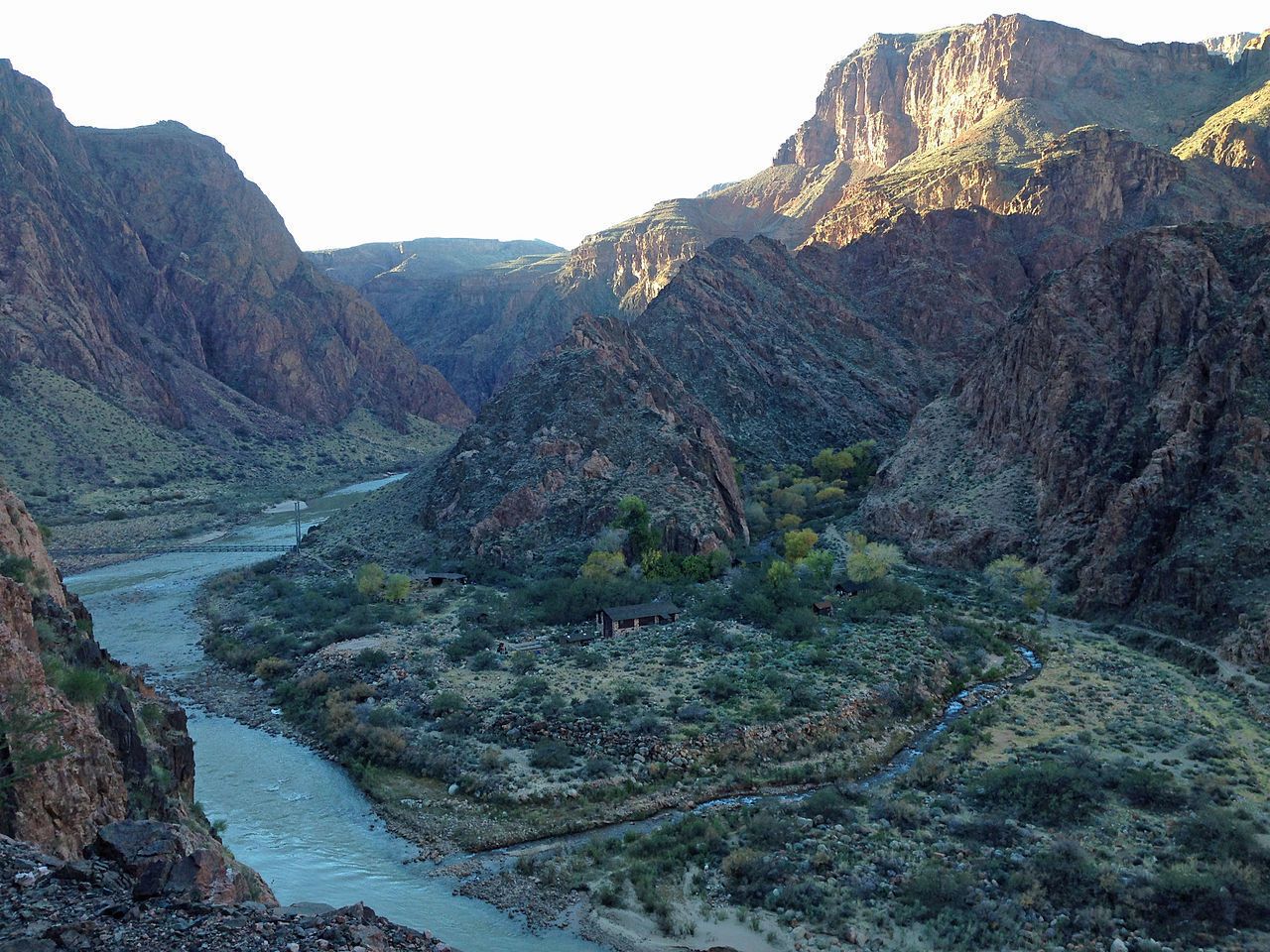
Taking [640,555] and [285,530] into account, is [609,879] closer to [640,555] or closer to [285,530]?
[640,555]

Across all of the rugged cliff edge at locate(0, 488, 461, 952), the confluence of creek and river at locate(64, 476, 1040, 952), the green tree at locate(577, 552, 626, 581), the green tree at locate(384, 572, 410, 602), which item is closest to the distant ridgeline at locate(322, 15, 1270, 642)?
the green tree at locate(577, 552, 626, 581)

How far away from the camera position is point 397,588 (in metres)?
53.6

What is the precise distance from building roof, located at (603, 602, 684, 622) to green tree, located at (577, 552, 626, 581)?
506cm

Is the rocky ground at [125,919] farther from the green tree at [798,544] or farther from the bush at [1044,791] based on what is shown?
the green tree at [798,544]

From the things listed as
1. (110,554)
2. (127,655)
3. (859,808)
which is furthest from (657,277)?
(859,808)

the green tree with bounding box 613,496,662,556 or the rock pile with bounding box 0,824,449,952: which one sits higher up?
the rock pile with bounding box 0,824,449,952

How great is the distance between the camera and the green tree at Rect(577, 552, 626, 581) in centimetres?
5244

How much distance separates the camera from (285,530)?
87.9 meters

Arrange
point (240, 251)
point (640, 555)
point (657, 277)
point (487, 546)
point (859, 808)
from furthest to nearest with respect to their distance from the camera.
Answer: point (657, 277) → point (240, 251) → point (487, 546) → point (640, 555) → point (859, 808)

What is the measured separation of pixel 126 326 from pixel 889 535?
389 feet

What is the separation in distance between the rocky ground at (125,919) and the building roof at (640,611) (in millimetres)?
33377

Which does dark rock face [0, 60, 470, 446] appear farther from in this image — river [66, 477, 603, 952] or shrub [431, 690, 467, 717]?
shrub [431, 690, 467, 717]

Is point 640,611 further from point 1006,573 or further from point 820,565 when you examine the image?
point 1006,573

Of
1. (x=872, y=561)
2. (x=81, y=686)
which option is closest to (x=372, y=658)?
(x=81, y=686)
